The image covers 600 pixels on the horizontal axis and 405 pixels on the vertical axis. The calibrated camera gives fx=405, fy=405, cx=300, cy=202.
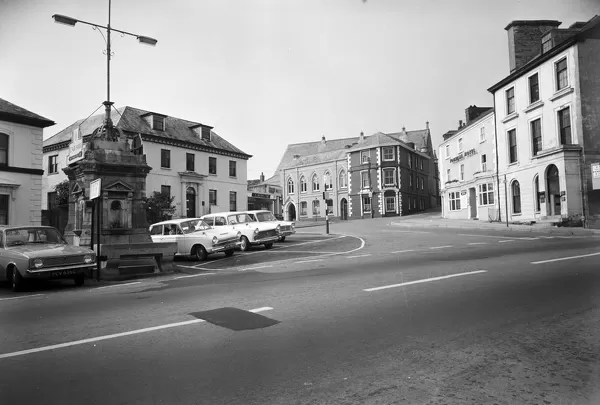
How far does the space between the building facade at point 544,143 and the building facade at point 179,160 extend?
26579 millimetres

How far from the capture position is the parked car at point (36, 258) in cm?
957

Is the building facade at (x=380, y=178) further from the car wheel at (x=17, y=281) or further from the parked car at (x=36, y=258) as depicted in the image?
the car wheel at (x=17, y=281)

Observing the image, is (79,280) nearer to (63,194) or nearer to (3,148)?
(3,148)

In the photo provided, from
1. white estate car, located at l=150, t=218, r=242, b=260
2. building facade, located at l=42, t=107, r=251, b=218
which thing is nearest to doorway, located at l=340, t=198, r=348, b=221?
building facade, located at l=42, t=107, r=251, b=218

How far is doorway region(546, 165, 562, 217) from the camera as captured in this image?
2468 centimetres

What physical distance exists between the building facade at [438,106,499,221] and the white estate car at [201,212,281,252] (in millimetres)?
19057

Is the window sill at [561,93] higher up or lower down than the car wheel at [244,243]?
higher up

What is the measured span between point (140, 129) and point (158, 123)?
269cm

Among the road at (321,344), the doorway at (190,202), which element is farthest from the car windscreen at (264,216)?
the doorway at (190,202)

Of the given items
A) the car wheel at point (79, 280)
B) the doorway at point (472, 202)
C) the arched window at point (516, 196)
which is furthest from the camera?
the doorway at point (472, 202)

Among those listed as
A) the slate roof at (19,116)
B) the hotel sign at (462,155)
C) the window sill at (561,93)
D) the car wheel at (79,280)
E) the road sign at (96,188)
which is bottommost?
the car wheel at (79,280)

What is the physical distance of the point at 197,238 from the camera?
16.7 metres

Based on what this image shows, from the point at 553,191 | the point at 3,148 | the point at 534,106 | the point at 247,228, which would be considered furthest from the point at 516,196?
the point at 3,148

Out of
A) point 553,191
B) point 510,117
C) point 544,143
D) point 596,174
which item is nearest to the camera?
point 596,174
